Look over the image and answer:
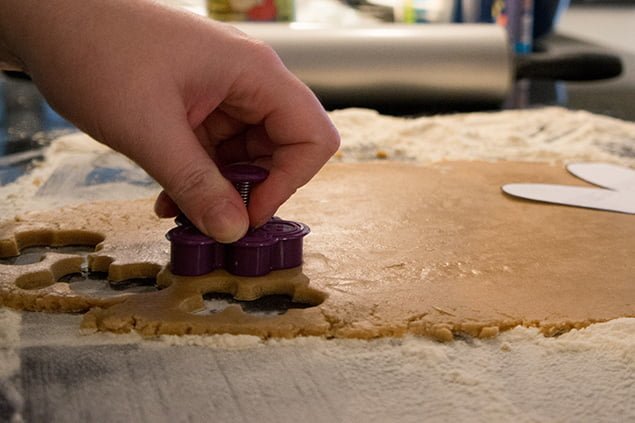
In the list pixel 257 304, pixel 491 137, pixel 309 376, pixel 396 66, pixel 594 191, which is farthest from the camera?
pixel 396 66

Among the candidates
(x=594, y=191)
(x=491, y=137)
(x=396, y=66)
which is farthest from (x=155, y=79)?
(x=396, y=66)

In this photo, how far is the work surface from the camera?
623 millimetres

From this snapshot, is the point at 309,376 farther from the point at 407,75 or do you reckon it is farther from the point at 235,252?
the point at 407,75

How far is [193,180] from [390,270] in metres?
0.26

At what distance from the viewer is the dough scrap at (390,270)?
76 centimetres

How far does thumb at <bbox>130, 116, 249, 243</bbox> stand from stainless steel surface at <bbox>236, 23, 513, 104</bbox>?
3.97 feet

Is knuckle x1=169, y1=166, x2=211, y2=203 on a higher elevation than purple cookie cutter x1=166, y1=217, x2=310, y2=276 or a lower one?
higher

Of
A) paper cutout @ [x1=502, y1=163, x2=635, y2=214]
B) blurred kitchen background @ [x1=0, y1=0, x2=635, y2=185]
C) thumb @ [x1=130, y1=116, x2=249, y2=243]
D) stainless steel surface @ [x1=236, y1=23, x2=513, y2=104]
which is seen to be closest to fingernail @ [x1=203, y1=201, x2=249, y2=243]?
thumb @ [x1=130, y1=116, x2=249, y2=243]

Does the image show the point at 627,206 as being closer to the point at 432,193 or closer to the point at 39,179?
the point at 432,193

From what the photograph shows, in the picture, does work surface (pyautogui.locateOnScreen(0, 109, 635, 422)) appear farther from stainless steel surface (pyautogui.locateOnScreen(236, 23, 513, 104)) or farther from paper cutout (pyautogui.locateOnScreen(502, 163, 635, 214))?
stainless steel surface (pyautogui.locateOnScreen(236, 23, 513, 104))

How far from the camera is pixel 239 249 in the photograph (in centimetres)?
84

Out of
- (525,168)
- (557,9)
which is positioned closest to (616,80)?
(557,9)

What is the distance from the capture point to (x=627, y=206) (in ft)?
3.73

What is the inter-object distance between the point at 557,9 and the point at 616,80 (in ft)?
2.49
